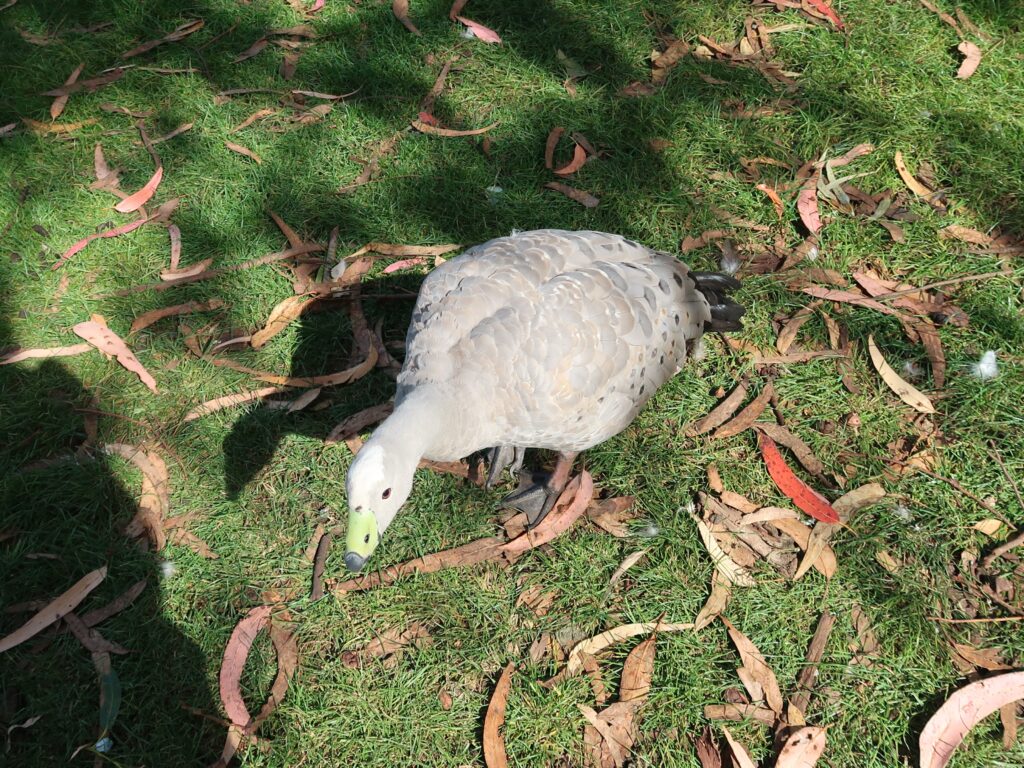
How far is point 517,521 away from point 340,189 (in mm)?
2399

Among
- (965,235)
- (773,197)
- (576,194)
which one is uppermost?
(965,235)

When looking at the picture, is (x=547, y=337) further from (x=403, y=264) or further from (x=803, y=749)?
(x=803, y=749)

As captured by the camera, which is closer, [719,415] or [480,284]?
[480,284]

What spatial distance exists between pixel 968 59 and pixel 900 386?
2.62 m

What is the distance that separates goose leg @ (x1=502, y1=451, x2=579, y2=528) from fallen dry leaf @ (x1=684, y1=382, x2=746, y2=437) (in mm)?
678

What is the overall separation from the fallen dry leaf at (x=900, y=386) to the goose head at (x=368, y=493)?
108 inches

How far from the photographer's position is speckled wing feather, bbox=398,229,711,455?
9.34 feet

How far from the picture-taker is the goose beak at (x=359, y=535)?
7.92 feet

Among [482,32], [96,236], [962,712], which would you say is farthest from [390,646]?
[482,32]

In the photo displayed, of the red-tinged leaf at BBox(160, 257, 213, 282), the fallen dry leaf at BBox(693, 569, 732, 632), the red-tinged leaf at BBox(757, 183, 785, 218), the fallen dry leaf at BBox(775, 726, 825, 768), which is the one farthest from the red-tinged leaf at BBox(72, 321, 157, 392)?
the red-tinged leaf at BBox(757, 183, 785, 218)

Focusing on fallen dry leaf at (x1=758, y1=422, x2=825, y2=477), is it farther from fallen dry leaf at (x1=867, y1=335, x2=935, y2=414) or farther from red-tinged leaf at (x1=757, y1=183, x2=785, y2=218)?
red-tinged leaf at (x1=757, y1=183, x2=785, y2=218)

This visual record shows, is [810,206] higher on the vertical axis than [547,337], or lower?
higher

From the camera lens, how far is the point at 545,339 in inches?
114

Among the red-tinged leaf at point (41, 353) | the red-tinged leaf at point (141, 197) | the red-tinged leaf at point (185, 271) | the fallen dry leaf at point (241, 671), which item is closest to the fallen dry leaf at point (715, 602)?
the fallen dry leaf at point (241, 671)
